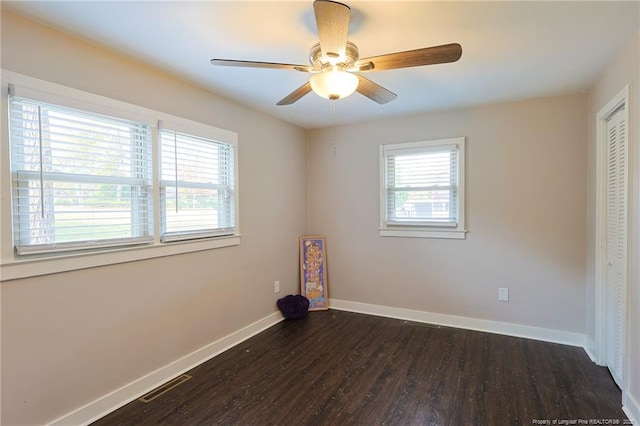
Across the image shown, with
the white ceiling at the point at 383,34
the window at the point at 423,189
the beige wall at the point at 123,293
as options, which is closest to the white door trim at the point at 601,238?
the white ceiling at the point at 383,34

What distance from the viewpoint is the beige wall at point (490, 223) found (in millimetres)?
3096

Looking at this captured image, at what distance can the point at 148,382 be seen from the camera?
239 cm

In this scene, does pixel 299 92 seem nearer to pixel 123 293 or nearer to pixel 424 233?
pixel 123 293

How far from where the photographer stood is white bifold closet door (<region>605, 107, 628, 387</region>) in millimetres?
2219

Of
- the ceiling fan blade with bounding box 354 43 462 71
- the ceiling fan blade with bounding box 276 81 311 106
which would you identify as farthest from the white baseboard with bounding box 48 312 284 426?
the ceiling fan blade with bounding box 354 43 462 71

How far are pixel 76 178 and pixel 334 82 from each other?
169 cm

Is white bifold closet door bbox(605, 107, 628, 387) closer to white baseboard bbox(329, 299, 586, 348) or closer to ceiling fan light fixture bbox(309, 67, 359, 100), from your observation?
white baseboard bbox(329, 299, 586, 348)

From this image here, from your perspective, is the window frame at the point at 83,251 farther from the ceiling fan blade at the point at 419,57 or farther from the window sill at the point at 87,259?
the ceiling fan blade at the point at 419,57

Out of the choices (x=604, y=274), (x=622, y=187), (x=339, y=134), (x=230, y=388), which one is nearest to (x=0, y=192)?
(x=230, y=388)

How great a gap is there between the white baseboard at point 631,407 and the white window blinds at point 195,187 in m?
3.21

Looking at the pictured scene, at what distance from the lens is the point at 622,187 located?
7.38 ft

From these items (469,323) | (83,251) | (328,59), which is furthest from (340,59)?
(469,323)

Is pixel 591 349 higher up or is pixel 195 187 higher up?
pixel 195 187

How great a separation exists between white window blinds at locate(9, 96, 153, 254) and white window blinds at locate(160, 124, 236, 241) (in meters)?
0.16
